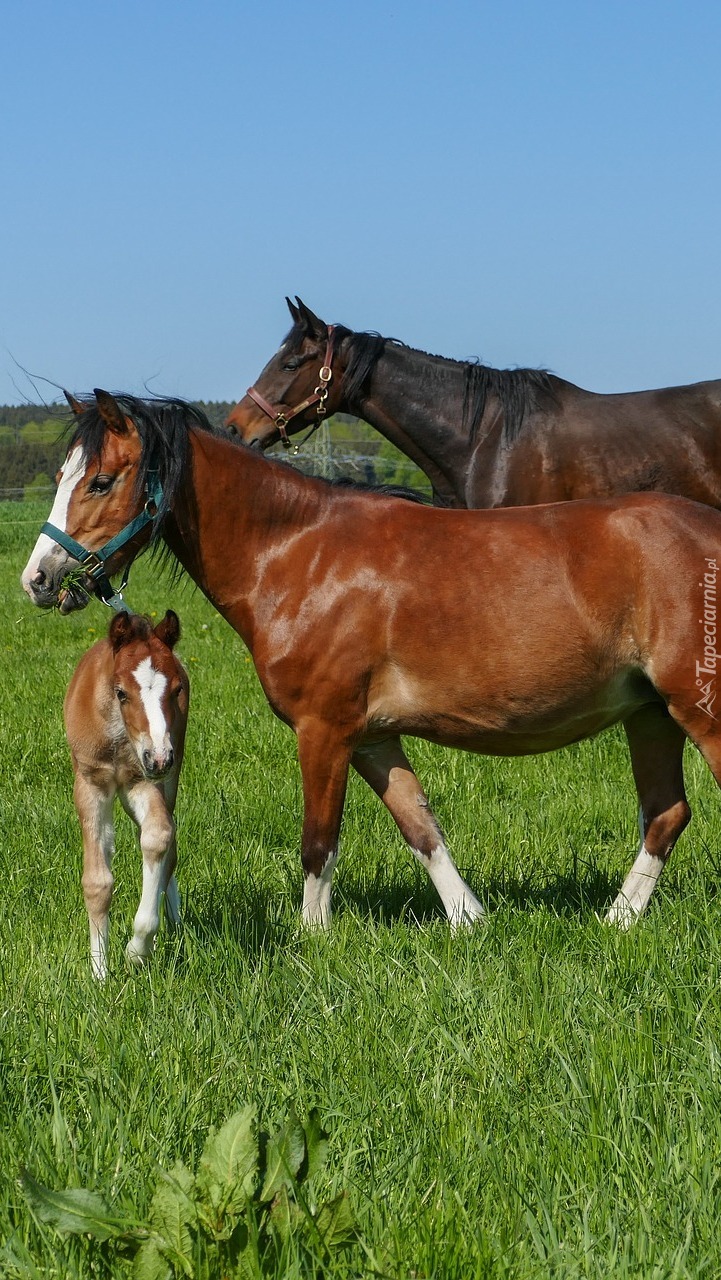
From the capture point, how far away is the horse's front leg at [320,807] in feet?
14.5

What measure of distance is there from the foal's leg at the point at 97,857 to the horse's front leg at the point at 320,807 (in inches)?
27.3

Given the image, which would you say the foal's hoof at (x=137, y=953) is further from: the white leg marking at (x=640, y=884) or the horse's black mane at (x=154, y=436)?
the white leg marking at (x=640, y=884)

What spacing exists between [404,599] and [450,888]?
1.07m

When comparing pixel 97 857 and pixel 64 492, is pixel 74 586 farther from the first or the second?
pixel 97 857

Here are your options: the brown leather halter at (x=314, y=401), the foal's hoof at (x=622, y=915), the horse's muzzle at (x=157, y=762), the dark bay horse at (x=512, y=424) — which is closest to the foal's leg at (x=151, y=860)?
the horse's muzzle at (x=157, y=762)

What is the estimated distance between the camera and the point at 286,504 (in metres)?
4.65

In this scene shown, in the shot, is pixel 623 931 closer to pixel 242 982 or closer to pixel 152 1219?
pixel 242 982

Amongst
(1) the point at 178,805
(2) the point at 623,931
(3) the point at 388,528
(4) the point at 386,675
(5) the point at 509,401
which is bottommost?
(1) the point at 178,805

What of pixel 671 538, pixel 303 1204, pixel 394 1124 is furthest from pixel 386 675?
pixel 303 1204

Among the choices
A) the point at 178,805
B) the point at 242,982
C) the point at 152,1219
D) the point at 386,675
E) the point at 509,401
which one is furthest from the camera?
the point at 509,401

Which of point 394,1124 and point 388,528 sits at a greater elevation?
point 388,528

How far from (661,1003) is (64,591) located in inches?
91.6

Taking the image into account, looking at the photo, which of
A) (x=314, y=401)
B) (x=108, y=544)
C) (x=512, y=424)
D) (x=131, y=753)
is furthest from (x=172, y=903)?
(x=314, y=401)

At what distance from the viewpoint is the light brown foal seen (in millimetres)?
3682
